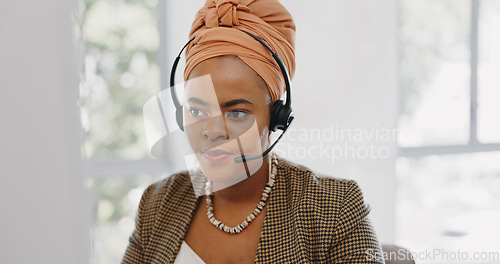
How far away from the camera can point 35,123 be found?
175 mm

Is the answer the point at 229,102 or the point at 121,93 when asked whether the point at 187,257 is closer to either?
the point at 229,102

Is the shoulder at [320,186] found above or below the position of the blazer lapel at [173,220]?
above

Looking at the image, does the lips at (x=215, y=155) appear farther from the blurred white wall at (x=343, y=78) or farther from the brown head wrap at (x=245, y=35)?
the blurred white wall at (x=343, y=78)

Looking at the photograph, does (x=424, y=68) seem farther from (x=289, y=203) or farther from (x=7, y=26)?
(x=7, y=26)

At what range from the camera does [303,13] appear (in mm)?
2336

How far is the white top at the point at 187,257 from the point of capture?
96 cm

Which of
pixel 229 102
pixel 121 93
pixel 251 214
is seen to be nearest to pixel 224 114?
pixel 229 102

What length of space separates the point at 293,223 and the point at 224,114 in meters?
0.30

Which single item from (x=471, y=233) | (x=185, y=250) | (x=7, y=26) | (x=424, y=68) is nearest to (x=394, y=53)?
(x=424, y=68)

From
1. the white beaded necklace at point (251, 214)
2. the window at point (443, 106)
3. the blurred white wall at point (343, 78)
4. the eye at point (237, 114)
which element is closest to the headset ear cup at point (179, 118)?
the eye at point (237, 114)

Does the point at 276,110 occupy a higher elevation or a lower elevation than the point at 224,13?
lower

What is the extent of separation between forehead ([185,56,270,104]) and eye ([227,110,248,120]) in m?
0.03

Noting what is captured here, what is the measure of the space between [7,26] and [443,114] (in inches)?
130

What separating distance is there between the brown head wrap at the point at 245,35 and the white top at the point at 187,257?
389 mm
